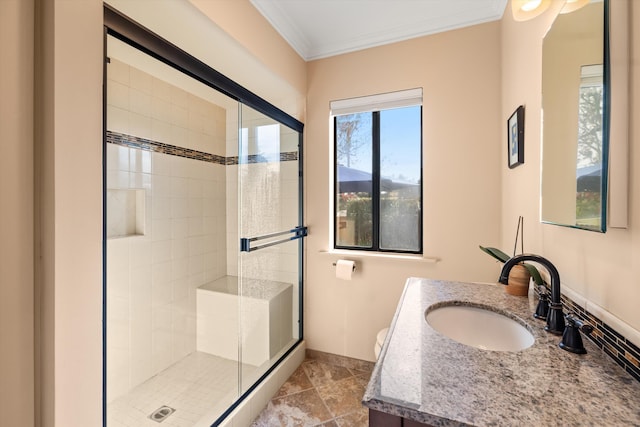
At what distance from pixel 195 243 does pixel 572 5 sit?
258 cm

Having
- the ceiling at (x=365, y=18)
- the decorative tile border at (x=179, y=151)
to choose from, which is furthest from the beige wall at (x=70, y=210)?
the ceiling at (x=365, y=18)

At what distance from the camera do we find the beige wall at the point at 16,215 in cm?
78

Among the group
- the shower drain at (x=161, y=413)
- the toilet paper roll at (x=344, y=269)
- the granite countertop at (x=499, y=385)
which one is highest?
the granite countertop at (x=499, y=385)

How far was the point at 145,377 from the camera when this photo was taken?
1938mm

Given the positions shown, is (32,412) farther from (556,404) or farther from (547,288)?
(547,288)

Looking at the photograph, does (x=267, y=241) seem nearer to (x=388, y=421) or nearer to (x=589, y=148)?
(x=388, y=421)

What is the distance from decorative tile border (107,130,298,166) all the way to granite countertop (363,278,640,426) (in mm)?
1606

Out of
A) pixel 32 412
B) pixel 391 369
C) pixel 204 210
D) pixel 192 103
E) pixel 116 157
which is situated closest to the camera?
pixel 391 369

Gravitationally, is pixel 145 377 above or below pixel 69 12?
below

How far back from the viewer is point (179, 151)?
2.27m

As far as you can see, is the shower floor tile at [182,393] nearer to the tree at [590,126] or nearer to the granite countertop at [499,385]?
the granite countertop at [499,385]

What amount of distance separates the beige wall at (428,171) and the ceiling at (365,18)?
7 centimetres

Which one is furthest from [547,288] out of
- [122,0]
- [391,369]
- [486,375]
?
[122,0]

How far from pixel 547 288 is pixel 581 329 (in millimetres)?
428
